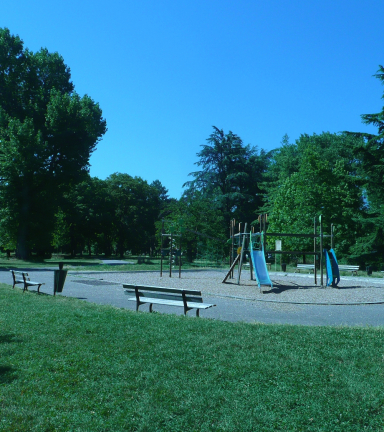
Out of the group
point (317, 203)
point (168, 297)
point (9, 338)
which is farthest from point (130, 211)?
point (9, 338)

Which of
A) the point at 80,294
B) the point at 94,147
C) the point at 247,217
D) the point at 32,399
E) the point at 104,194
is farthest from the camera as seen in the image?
the point at 104,194

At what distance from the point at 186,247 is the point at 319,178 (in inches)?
558

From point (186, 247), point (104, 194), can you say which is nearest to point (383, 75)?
point (186, 247)

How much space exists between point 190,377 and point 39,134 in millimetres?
35337

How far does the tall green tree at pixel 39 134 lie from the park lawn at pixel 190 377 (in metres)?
32.8

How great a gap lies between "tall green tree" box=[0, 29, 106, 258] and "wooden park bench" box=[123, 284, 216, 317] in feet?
97.3

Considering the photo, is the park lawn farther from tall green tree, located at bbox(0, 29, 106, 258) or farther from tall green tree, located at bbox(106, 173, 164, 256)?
tall green tree, located at bbox(106, 173, 164, 256)

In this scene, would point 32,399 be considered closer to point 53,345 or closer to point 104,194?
point 53,345

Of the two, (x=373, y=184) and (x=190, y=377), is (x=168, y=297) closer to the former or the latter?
(x=190, y=377)

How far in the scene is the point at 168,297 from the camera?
31.4 feet

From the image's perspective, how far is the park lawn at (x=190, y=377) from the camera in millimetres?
4027

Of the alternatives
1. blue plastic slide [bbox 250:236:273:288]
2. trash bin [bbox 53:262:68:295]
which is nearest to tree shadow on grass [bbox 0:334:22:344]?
trash bin [bbox 53:262:68:295]

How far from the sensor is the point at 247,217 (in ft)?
188

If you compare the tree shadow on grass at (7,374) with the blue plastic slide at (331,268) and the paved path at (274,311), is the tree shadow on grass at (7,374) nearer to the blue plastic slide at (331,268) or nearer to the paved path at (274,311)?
the paved path at (274,311)
